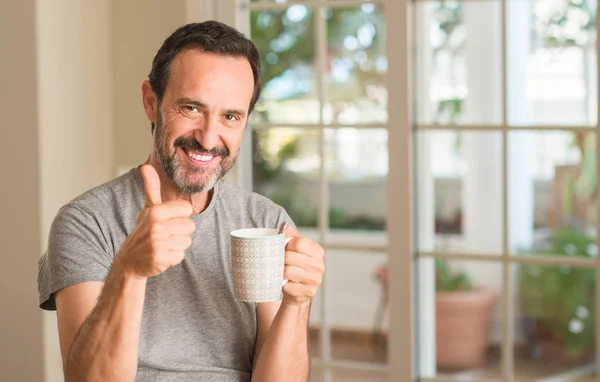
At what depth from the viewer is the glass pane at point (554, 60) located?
568 cm

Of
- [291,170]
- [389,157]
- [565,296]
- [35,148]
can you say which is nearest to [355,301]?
[291,170]

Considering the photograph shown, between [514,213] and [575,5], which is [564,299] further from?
[575,5]

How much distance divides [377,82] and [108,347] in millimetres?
4962

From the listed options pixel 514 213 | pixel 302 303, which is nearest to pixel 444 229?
pixel 514 213

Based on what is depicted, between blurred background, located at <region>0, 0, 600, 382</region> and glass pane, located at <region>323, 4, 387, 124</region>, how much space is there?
1 cm

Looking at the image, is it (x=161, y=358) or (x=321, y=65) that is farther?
(x=321, y=65)

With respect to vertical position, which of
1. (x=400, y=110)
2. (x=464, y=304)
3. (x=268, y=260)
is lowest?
(x=464, y=304)

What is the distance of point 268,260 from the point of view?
1640 mm

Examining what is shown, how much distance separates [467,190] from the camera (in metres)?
6.11

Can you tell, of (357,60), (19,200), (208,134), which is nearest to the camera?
(208,134)

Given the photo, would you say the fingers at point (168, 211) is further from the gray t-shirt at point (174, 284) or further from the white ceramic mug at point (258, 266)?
the gray t-shirt at point (174, 284)

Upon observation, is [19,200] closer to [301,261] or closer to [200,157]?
[200,157]

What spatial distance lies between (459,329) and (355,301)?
104 cm

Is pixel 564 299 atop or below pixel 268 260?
below
